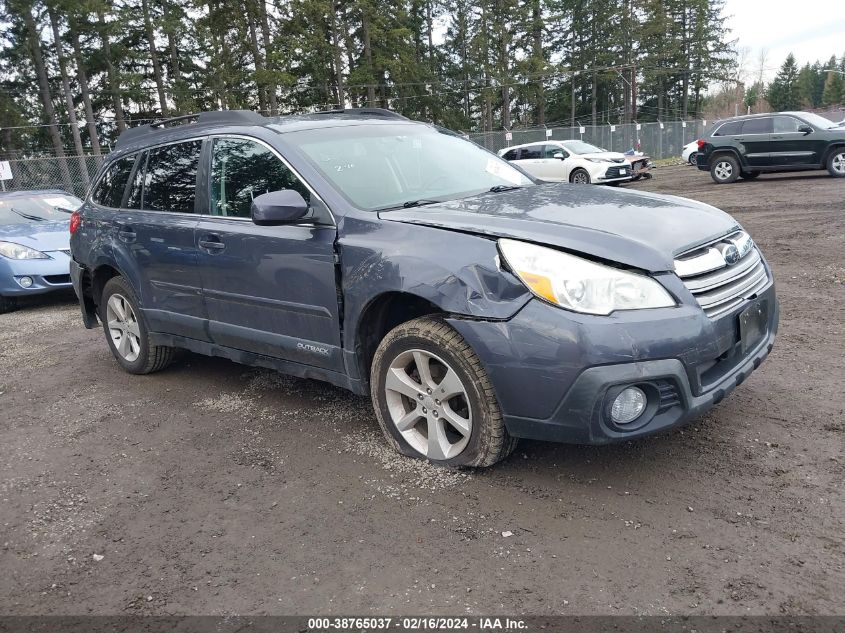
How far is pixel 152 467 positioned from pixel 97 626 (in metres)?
1.35

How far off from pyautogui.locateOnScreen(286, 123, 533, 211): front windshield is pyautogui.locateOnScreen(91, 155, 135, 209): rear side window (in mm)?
1953

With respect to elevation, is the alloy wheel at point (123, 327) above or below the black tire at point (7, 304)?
above

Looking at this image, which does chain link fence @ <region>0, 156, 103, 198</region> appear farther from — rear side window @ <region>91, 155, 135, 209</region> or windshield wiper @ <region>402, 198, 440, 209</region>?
windshield wiper @ <region>402, 198, 440, 209</region>

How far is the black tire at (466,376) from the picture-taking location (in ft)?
9.80

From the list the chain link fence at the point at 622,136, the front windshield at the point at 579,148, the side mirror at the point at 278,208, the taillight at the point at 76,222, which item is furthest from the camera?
the chain link fence at the point at 622,136

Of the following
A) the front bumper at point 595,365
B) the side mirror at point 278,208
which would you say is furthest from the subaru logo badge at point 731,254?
the side mirror at point 278,208

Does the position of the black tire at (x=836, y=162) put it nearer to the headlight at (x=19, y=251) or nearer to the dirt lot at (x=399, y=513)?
the dirt lot at (x=399, y=513)

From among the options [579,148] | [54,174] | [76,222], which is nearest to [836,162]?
[579,148]

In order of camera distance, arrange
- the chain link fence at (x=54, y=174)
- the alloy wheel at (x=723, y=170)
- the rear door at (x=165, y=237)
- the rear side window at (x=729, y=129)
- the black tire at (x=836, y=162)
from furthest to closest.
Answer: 1. the chain link fence at (x=54, y=174)
2. the alloy wheel at (x=723, y=170)
3. the rear side window at (x=729, y=129)
4. the black tire at (x=836, y=162)
5. the rear door at (x=165, y=237)

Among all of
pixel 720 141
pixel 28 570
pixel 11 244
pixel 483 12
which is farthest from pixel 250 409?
pixel 483 12

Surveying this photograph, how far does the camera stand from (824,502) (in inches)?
109

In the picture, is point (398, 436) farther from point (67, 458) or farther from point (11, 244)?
point (11, 244)


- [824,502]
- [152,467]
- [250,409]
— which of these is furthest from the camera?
[250,409]

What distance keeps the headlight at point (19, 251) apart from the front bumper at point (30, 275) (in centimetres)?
6
